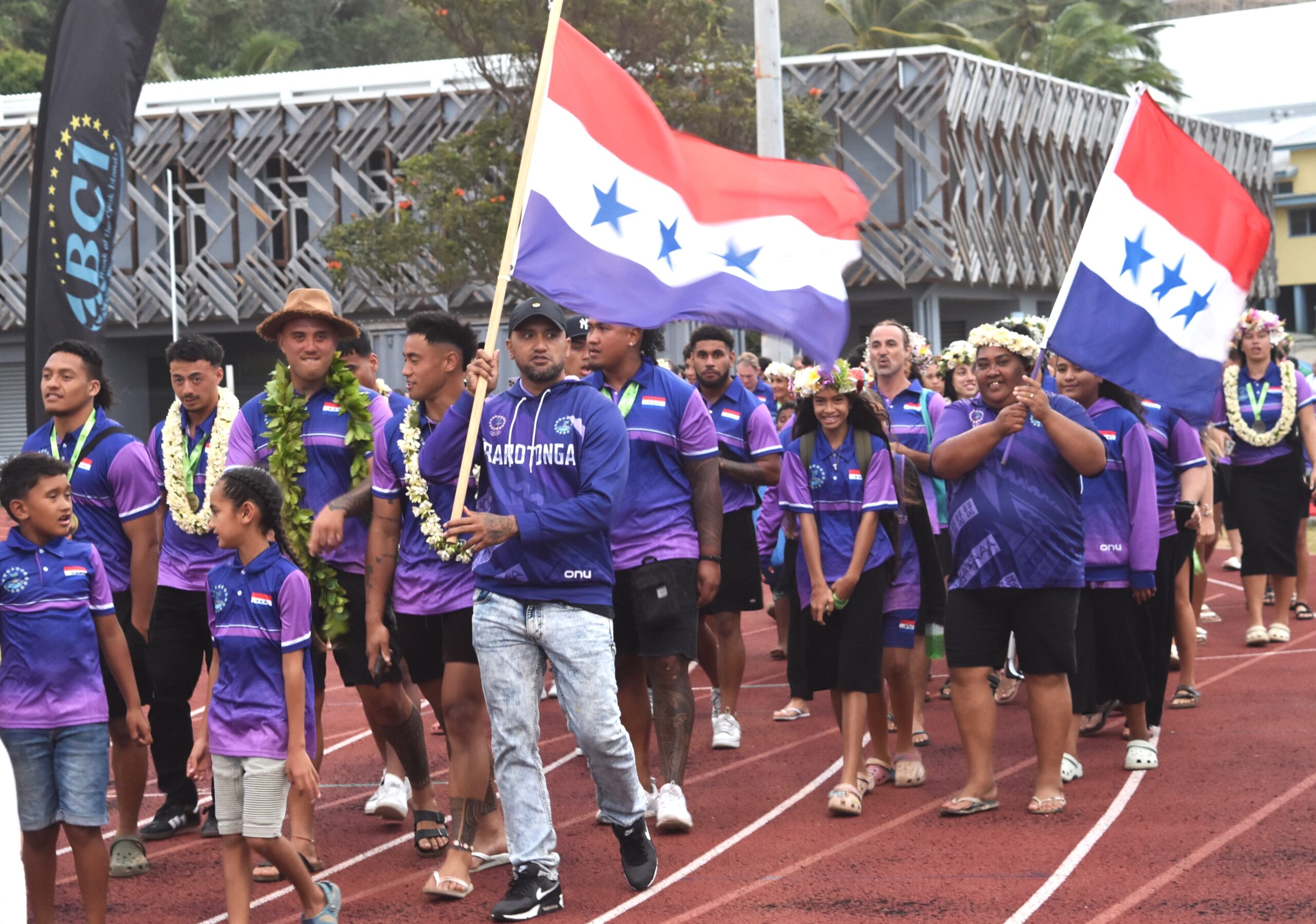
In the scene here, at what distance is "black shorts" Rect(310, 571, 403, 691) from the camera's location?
7.22 meters

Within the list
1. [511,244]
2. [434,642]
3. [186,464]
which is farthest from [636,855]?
[186,464]

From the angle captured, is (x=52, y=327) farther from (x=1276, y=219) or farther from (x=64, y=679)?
(x=1276, y=219)

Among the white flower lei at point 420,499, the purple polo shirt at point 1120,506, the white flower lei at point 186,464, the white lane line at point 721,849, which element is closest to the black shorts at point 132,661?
the white flower lei at point 186,464

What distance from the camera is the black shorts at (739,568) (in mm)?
9812

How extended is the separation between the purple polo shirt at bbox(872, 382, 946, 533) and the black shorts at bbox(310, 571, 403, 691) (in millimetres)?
3645

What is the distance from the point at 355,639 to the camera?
7281 millimetres

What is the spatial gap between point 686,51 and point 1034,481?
22.6 metres

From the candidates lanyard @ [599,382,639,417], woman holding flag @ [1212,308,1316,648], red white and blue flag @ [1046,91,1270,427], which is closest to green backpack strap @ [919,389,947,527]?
red white and blue flag @ [1046,91,1270,427]

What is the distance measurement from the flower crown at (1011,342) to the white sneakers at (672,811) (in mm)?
2441

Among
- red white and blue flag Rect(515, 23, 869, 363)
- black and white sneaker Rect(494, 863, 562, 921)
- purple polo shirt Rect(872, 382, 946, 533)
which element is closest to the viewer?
black and white sneaker Rect(494, 863, 562, 921)

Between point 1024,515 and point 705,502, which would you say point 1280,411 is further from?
point 705,502

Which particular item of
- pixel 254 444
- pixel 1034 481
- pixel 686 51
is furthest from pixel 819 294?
pixel 686 51

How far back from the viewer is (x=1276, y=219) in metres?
60.8

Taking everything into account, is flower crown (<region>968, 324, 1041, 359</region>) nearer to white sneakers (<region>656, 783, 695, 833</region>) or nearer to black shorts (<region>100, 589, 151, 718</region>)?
white sneakers (<region>656, 783, 695, 833</region>)
